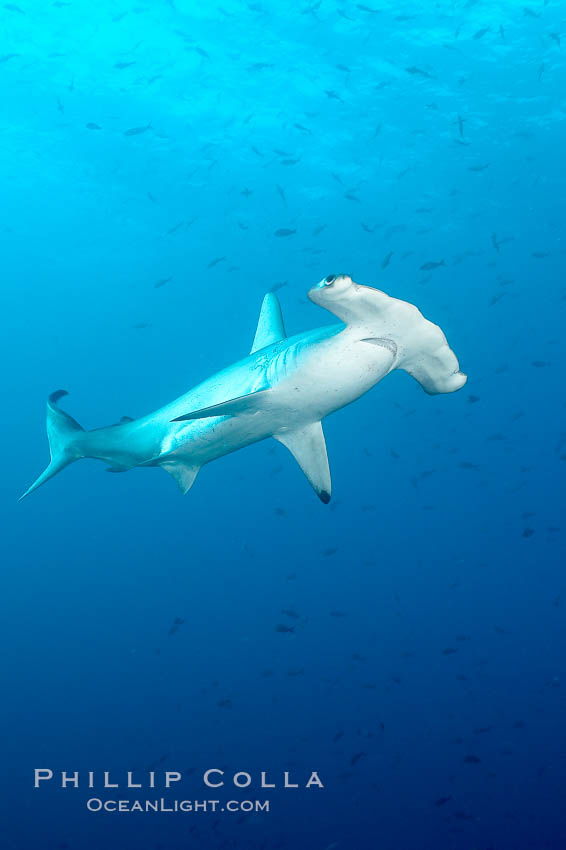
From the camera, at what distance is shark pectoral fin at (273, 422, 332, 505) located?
170 inches

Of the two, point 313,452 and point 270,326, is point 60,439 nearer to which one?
point 270,326

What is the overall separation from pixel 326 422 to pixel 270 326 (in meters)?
24.3

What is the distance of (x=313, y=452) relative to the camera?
438cm

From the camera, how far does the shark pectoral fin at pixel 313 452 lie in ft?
14.2

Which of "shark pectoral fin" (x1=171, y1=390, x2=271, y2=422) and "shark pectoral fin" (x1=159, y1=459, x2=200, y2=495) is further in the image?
"shark pectoral fin" (x1=159, y1=459, x2=200, y2=495)

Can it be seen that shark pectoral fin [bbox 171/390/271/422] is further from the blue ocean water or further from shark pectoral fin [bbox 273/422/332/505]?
the blue ocean water

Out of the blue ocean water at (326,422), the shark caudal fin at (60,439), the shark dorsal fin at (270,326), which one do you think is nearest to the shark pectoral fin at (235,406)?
the shark dorsal fin at (270,326)

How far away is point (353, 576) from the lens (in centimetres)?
4494

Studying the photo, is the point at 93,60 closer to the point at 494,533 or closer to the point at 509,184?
the point at 509,184

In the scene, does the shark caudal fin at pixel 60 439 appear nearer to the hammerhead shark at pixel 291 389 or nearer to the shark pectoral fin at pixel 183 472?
the hammerhead shark at pixel 291 389

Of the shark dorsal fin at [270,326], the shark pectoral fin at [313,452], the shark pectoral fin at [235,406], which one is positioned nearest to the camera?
the shark pectoral fin at [235,406]

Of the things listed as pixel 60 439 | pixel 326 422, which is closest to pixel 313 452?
pixel 60 439

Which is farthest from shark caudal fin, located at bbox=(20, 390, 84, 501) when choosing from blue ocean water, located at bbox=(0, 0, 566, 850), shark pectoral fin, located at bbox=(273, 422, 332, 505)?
blue ocean water, located at bbox=(0, 0, 566, 850)

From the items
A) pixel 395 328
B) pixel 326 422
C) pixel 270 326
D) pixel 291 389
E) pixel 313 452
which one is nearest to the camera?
pixel 395 328
